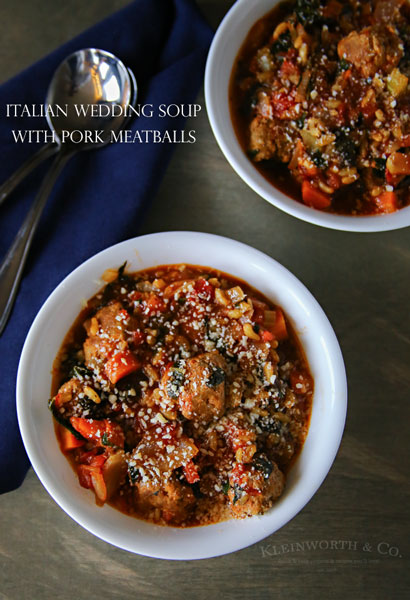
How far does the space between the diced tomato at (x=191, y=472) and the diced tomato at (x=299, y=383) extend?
0.68 metres

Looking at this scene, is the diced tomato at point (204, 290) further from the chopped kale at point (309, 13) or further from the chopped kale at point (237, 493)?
the chopped kale at point (309, 13)

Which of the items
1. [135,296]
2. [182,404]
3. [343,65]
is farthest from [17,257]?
[343,65]

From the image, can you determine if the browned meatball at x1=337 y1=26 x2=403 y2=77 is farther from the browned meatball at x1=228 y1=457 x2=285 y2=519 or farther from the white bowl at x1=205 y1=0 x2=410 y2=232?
the browned meatball at x1=228 y1=457 x2=285 y2=519

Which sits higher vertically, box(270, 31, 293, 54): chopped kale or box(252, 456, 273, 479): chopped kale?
box(270, 31, 293, 54): chopped kale

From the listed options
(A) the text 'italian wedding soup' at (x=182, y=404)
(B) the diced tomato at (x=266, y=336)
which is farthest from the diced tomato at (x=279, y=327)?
(B) the diced tomato at (x=266, y=336)

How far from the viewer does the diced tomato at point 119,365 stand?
283 centimetres

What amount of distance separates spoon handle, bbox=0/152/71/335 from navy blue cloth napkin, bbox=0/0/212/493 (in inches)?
2.6

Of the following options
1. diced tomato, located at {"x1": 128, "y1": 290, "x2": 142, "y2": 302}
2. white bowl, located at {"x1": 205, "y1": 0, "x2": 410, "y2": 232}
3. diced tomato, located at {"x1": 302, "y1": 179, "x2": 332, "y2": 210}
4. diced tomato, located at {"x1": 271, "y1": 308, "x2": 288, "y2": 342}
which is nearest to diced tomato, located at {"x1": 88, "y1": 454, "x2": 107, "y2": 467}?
diced tomato, located at {"x1": 128, "y1": 290, "x2": 142, "y2": 302}

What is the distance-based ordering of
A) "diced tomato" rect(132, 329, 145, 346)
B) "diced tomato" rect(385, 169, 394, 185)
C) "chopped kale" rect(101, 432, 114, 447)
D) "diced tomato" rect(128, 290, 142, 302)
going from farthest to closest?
"diced tomato" rect(385, 169, 394, 185) → "diced tomato" rect(128, 290, 142, 302) → "diced tomato" rect(132, 329, 145, 346) → "chopped kale" rect(101, 432, 114, 447)

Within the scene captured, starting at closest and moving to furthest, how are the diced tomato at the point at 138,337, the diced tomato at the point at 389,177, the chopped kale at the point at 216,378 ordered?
the chopped kale at the point at 216,378, the diced tomato at the point at 138,337, the diced tomato at the point at 389,177

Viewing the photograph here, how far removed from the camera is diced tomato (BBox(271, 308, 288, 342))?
3043 mm

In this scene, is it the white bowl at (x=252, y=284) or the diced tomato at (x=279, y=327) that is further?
the diced tomato at (x=279, y=327)

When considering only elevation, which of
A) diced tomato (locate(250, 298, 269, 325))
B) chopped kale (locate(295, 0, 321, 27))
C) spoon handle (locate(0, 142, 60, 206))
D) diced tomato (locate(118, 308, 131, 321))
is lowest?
diced tomato (locate(250, 298, 269, 325))

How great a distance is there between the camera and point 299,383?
3.01 metres
